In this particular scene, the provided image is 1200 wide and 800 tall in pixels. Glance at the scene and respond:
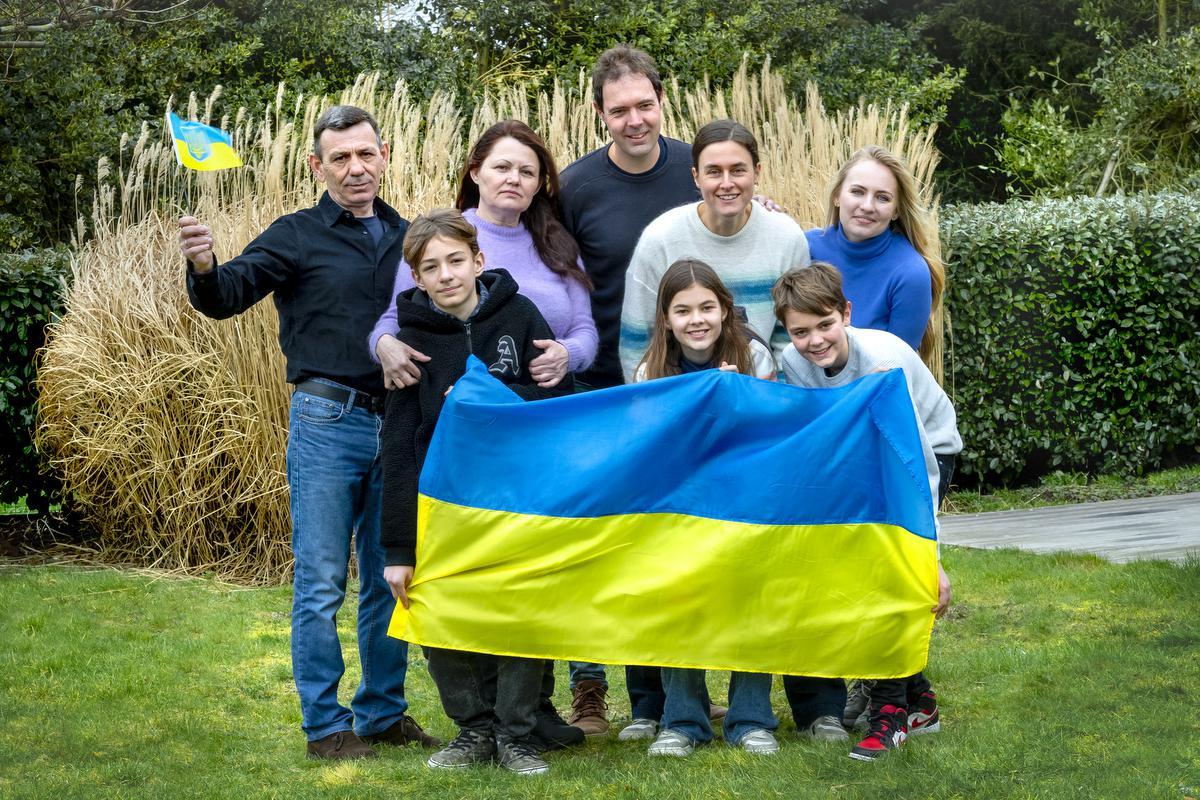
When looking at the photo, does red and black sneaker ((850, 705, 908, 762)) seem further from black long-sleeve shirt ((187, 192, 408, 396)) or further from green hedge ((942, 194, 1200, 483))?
green hedge ((942, 194, 1200, 483))

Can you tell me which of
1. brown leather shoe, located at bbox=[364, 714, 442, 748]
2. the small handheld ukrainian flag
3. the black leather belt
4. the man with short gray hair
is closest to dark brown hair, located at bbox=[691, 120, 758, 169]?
the man with short gray hair

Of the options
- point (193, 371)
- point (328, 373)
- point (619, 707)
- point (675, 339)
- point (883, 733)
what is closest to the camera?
point (883, 733)

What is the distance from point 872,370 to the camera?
369 cm

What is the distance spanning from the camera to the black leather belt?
389cm

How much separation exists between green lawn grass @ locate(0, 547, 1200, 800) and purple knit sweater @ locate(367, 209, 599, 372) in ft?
3.94

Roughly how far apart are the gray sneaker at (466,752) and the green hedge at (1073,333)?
5.81 metres

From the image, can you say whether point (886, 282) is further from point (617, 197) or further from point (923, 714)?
point (923, 714)

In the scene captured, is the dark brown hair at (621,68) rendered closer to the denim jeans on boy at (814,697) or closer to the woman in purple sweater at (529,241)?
the woman in purple sweater at (529,241)

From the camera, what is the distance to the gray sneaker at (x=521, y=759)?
3.64 meters

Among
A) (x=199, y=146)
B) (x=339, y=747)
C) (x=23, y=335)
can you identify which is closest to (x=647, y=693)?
(x=339, y=747)

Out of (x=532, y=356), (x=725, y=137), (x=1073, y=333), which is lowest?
(x=1073, y=333)

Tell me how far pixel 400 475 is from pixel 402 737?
0.95 metres

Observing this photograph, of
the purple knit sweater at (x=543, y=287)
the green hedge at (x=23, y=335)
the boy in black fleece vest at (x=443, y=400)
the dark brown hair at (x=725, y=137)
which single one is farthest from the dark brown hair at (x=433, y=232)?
the green hedge at (x=23, y=335)

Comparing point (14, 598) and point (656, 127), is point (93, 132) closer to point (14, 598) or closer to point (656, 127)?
point (14, 598)
